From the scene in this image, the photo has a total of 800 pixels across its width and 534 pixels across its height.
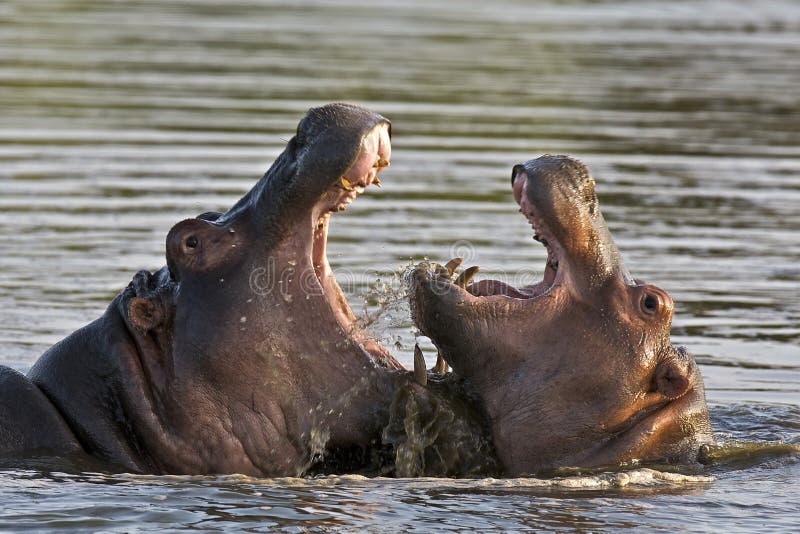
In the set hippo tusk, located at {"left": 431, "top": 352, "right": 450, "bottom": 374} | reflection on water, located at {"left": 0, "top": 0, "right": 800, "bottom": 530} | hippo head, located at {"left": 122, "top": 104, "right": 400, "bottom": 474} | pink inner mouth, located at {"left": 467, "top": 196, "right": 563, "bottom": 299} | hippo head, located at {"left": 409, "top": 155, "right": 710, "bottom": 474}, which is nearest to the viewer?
reflection on water, located at {"left": 0, "top": 0, "right": 800, "bottom": 530}

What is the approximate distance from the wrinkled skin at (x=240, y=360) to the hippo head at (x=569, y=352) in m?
0.48

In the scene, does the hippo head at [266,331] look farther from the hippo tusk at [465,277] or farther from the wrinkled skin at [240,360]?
the hippo tusk at [465,277]

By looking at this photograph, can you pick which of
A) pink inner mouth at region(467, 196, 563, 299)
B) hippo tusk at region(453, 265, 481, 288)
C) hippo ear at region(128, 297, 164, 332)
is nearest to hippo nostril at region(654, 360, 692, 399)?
pink inner mouth at region(467, 196, 563, 299)

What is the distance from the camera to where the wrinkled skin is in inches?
270

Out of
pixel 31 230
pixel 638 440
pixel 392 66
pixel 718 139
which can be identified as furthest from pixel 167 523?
pixel 392 66

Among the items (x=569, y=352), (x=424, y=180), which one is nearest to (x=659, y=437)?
(x=569, y=352)

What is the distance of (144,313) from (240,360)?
19.9 inches

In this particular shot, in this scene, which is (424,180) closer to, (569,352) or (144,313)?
(569,352)

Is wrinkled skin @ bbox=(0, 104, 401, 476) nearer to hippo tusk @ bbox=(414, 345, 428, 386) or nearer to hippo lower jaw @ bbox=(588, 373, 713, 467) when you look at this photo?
hippo tusk @ bbox=(414, 345, 428, 386)

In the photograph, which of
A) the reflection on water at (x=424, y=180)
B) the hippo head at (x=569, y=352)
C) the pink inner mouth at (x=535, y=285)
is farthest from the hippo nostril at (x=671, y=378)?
the pink inner mouth at (x=535, y=285)

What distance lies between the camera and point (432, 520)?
6.20 m

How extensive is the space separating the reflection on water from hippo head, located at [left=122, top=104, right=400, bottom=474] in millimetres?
309

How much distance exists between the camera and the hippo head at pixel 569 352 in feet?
23.0

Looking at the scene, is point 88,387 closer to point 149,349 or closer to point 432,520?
point 149,349
